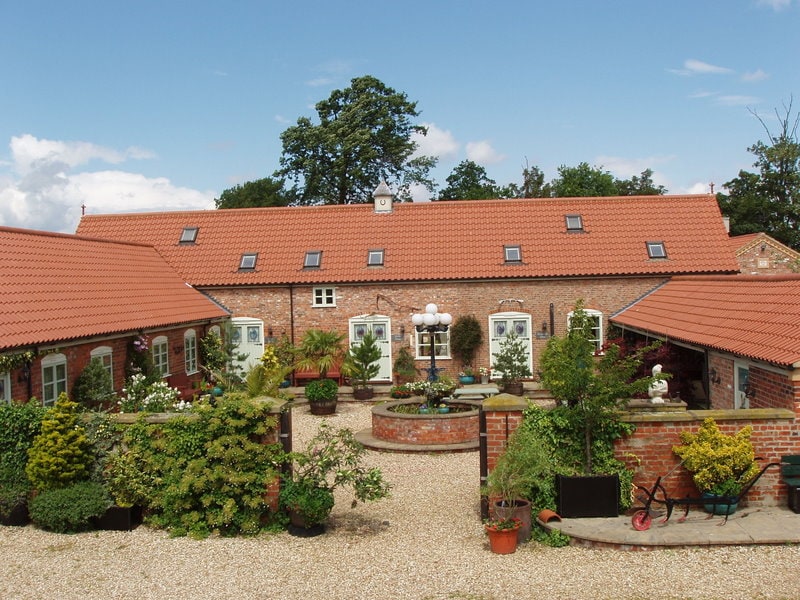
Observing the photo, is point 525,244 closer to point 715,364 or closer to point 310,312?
point 310,312

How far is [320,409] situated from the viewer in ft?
66.2

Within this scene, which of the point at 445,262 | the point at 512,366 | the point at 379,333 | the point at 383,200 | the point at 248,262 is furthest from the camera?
the point at 383,200

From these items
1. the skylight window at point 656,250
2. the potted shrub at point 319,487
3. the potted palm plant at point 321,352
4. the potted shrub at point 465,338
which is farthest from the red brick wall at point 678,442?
the skylight window at point 656,250

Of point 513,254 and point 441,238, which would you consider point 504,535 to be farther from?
point 441,238

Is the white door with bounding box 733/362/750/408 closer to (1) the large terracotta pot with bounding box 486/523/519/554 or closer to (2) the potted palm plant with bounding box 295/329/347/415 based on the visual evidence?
(1) the large terracotta pot with bounding box 486/523/519/554

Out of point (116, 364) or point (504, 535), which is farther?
point (116, 364)

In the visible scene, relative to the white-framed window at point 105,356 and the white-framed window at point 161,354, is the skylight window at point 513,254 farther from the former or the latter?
the white-framed window at point 105,356

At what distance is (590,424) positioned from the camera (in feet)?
32.4

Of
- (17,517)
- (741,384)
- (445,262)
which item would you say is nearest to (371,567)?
(17,517)

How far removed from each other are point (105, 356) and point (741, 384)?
46.2ft

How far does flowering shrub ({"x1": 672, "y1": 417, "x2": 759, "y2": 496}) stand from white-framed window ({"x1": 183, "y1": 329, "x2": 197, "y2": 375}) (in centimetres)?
1630

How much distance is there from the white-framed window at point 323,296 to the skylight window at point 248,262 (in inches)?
107

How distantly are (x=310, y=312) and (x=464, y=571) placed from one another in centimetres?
1727

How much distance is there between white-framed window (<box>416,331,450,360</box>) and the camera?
2456 cm
